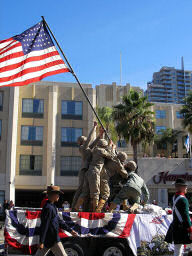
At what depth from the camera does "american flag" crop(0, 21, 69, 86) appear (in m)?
9.86

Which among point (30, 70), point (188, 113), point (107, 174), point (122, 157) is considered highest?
point (188, 113)

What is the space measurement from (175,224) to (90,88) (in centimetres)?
3355

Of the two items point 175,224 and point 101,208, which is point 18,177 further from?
point 175,224

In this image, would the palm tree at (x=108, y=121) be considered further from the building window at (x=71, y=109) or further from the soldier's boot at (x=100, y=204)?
the soldier's boot at (x=100, y=204)

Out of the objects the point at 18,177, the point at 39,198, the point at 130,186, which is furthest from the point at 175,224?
the point at 39,198

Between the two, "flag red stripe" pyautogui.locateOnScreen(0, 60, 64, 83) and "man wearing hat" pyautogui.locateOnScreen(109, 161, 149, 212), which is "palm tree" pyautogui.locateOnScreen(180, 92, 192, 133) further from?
"man wearing hat" pyautogui.locateOnScreen(109, 161, 149, 212)

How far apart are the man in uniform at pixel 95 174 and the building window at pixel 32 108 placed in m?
29.2

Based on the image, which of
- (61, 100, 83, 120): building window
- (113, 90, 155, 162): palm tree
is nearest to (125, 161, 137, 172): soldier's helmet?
(113, 90, 155, 162): palm tree

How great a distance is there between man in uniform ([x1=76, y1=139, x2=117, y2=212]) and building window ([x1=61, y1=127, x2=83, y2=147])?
28693 mm

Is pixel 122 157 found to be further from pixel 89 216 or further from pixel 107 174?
pixel 89 216

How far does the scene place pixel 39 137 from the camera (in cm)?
3741

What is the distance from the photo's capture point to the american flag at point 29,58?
9.86 meters

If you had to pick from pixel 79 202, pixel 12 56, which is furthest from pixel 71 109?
pixel 79 202

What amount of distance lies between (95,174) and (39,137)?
29059 mm
